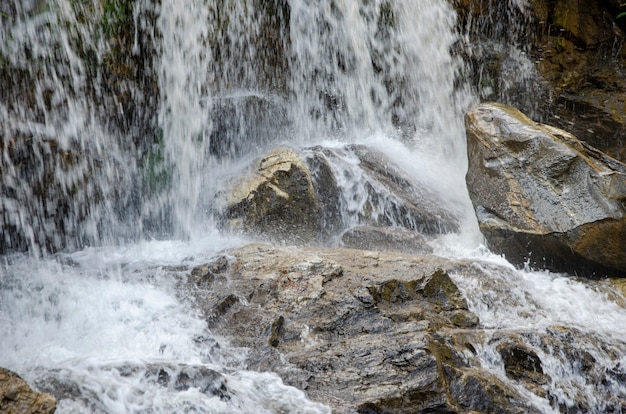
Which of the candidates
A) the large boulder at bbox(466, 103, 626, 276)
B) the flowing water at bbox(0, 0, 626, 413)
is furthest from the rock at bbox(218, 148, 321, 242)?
Result: the large boulder at bbox(466, 103, 626, 276)

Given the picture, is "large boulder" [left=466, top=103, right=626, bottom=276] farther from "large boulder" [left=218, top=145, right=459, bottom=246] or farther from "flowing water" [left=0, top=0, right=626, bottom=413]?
"large boulder" [left=218, top=145, right=459, bottom=246]

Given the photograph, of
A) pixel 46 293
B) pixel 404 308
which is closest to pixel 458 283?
pixel 404 308

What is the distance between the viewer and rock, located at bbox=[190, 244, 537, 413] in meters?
3.60

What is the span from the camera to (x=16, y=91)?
6.42m

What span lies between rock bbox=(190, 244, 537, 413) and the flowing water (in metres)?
0.22

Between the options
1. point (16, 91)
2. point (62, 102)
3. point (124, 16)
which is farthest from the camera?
point (124, 16)

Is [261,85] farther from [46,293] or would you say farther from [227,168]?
[46,293]

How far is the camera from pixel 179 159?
840cm

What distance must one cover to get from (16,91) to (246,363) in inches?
181

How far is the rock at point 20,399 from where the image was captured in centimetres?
280

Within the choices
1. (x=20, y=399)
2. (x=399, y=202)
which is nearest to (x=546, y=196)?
(x=399, y=202)

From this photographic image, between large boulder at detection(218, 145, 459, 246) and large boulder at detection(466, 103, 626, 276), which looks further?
large boulder at detection(218, 145, 459, 246)

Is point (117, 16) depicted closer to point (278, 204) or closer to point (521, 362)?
point (278, 204)

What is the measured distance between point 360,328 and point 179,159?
198 inches
